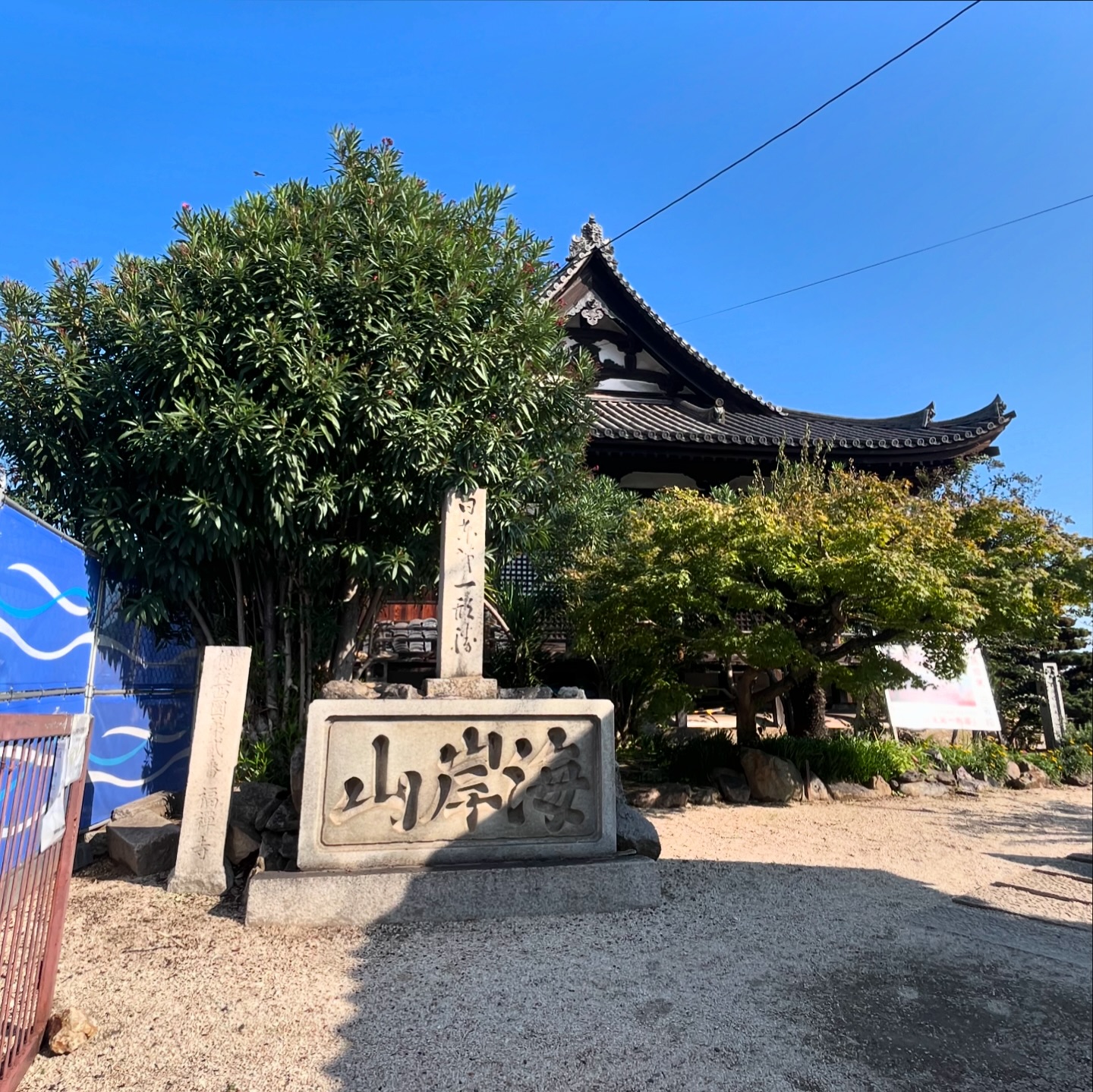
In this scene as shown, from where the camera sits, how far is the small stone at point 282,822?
17.0ft

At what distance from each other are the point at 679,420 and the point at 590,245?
4056 mm

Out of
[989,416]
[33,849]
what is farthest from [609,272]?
[33,849]

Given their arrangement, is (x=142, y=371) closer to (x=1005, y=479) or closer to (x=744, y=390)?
(x=744, y=390)

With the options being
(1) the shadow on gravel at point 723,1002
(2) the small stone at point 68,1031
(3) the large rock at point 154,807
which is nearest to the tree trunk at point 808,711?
(1) the shadow on gravel at point 723,1002

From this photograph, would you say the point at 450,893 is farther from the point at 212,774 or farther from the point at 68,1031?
the point at 68,1031

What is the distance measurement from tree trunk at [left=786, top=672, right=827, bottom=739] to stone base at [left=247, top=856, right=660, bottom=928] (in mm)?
6619

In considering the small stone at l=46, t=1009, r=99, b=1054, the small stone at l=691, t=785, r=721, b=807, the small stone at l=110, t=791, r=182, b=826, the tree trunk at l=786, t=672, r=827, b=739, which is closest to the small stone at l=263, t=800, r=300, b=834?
the small stone at l=110, t=791, r=182, b=826

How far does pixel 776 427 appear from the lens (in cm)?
1345

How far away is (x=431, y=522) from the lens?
6527 mm

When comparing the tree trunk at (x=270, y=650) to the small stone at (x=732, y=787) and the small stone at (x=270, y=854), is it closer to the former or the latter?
the small stone at (x=270, y=854)

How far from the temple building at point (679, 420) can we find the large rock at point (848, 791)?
4927 millimetres

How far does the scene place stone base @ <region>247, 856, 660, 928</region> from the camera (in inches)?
172

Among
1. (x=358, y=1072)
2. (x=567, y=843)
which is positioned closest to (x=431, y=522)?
(x=567, y=843)

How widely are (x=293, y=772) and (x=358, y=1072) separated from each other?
2.47 meters
